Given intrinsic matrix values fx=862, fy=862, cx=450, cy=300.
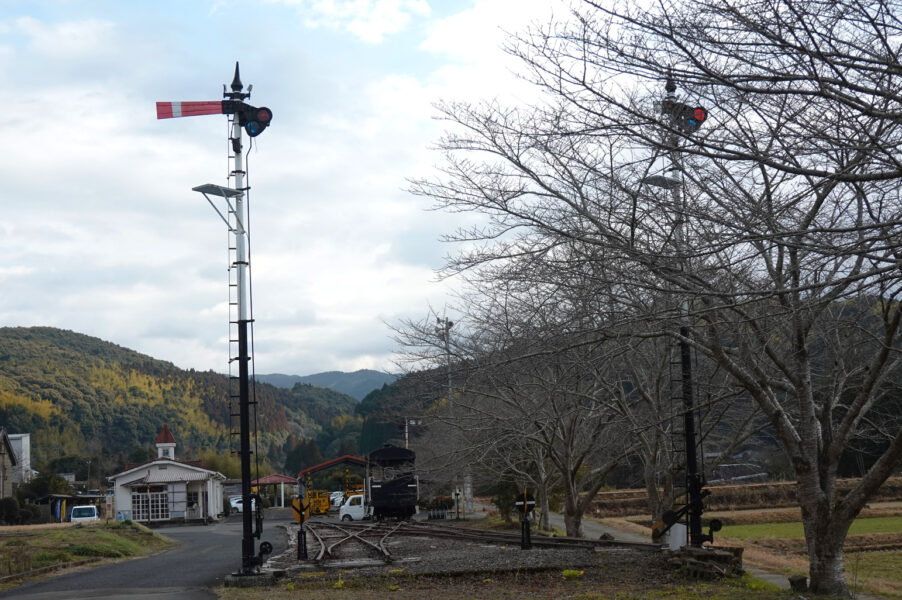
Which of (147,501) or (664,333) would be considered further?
(147,501)

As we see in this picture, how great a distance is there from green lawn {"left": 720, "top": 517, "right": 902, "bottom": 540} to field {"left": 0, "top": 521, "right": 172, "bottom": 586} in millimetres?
21523

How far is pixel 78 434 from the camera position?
341 ft

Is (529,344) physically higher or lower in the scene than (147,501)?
higher

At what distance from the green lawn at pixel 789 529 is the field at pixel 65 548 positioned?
21.5 m

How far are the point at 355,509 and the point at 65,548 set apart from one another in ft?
71.8

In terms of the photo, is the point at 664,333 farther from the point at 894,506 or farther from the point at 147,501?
the point at 147,501

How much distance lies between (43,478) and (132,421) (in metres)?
57.1

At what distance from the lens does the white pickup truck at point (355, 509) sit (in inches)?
1698

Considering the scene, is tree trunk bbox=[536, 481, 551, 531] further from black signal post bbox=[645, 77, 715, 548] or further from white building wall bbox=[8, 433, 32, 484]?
white building wall bbox=[8, 433, 32, 484]

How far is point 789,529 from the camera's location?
3641 centimetres

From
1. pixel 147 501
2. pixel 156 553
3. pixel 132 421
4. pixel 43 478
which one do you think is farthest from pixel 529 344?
pixel 132 421

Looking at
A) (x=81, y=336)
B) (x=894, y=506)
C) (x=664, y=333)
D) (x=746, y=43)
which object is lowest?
(x=894, y=506)

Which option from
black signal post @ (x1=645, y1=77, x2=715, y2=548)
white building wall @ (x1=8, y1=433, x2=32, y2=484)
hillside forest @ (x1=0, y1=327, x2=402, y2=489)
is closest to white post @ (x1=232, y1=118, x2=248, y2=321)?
black signal post @ (x1=645, y1=77, x2=715, y2=548)

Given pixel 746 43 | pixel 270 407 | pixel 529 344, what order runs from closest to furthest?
1. pixel 746 43
2. pixel 529 344
3. pixel 270 407
